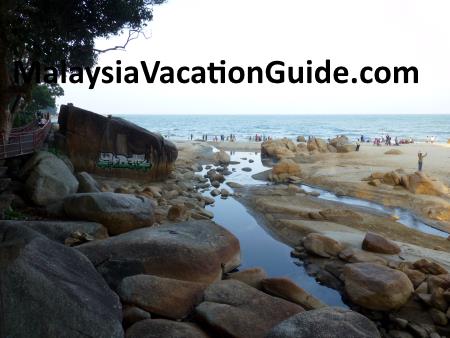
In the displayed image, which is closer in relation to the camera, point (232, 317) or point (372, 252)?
point (232, 317)

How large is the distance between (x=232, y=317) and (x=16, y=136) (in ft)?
39.6

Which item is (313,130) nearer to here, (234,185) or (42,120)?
(234,185)

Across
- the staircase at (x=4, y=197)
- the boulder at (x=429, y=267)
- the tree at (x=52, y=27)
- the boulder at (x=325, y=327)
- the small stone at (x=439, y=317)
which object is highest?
the tree at (x=52, y=27)

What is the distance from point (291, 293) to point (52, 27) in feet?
34.6

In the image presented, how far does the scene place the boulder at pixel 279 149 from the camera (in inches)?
1698

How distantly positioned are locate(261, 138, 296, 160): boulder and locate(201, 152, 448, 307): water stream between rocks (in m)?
15.8

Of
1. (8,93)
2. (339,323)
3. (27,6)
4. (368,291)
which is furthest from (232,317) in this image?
(27,6)

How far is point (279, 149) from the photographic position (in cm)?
4403

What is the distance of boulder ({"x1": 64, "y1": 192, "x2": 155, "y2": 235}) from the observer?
1127 centimetres

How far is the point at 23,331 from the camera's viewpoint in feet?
15.9

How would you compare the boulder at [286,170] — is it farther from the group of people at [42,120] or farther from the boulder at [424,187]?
the group of people at [42,120]

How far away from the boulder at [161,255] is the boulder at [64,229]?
1.24 m

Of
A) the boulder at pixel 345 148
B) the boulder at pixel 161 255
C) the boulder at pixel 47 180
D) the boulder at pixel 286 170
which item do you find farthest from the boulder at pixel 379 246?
the boulder at pixel 345 148

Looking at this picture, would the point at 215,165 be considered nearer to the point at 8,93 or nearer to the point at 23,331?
the point at 8,93
